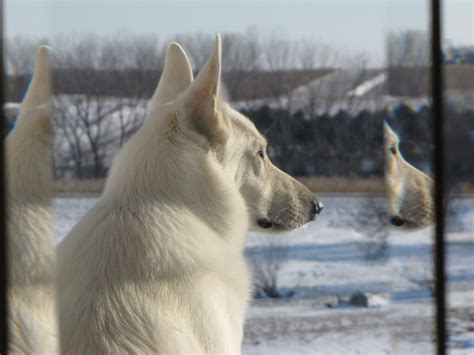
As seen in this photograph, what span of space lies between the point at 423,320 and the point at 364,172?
105cm

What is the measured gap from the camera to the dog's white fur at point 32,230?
1.51 m

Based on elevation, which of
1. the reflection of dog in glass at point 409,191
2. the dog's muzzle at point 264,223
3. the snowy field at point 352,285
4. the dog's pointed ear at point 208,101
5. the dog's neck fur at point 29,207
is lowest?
the snowy field at point 352,285

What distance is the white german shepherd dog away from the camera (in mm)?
1341

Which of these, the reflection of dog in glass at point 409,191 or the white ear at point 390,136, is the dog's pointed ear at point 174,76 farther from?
the white ear at point 390,136

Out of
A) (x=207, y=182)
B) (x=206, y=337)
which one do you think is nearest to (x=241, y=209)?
(x=207, y=182)

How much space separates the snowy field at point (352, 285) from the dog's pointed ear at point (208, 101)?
235cm

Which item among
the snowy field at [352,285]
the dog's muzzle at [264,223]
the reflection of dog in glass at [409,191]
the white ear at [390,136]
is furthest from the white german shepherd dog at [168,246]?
the snowy field at [352,285]

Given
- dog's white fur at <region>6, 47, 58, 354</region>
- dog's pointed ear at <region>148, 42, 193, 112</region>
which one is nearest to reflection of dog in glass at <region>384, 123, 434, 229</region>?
dog's pointed ear at <region>148, 42, 193, 112</region>

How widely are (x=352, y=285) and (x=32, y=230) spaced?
299cm

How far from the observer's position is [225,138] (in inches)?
61.9

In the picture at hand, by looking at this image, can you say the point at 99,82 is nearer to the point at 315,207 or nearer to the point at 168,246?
the point at 315,207

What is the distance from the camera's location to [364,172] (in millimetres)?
3955

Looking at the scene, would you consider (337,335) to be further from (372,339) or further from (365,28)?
(365,28)

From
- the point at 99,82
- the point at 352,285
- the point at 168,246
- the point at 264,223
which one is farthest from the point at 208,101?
the point at 352,285
